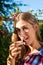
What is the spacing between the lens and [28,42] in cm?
243

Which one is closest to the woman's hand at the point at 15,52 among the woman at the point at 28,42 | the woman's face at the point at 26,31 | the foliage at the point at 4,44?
the woman at the point at 28,42

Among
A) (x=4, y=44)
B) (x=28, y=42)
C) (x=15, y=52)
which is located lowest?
(x=4, y=44)

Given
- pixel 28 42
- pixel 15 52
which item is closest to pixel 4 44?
pixel 15 52

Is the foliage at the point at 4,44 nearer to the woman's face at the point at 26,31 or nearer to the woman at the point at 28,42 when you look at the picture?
the woman at the point at 28,42

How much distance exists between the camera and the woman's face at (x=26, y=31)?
243 centimetres

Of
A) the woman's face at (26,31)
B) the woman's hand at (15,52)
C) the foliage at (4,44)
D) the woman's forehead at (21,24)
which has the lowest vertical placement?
the foliage at (4,44)

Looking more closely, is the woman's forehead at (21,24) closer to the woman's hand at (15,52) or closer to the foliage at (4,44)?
the woman's hand at (15,52)

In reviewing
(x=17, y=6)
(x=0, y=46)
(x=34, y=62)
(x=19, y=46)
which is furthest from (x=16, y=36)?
(x=17, y=6)

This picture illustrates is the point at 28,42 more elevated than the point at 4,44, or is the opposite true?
the point at 28,42

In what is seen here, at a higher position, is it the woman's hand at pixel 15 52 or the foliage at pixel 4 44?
the woman's hand at pixel 15 52

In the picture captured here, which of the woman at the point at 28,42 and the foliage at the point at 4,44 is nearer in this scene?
the woman at the point at 28,42

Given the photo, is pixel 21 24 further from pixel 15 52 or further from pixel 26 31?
pixel 15 52

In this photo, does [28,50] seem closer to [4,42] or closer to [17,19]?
[17,19]

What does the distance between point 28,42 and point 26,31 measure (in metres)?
0.10
